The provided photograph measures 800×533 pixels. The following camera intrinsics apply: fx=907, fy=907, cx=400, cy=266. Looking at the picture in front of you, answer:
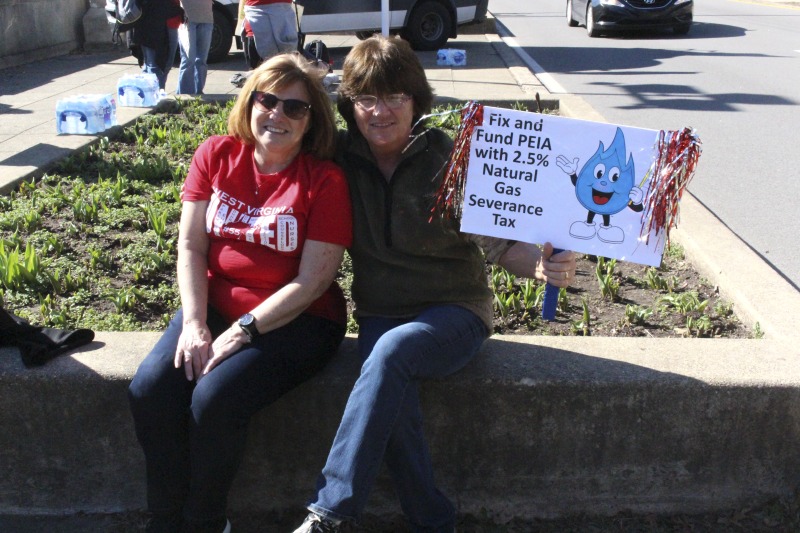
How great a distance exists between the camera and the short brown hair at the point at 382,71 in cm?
280

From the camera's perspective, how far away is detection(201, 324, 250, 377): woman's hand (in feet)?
8.79

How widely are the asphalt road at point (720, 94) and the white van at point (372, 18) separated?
4.32 feet

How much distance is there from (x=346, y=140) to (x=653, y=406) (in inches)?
51.8

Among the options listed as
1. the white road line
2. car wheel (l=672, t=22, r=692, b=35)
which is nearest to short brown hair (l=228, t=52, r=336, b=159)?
the white road line

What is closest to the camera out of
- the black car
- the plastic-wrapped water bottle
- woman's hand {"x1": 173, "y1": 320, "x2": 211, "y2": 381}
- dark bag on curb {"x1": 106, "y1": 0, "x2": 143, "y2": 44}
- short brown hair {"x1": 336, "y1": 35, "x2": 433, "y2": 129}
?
woman's hand {"x1": 173, "y1": 320, "x2": 211, "y2": 381}

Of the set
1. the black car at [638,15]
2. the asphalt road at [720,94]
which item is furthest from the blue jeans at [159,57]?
the black car at [638,15]

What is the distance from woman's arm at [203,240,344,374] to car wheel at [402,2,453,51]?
40.3 ft

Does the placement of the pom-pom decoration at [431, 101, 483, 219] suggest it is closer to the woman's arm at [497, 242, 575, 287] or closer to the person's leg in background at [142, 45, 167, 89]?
the woman's arm at [497, 242, 575, 287]

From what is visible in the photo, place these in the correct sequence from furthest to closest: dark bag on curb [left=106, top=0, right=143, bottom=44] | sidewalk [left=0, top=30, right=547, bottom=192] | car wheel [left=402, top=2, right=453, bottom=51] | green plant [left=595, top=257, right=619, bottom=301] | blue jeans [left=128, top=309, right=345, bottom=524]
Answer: car wheel [left=402, top=2, right=453, bottom=51] < dark bag on curb [left=106, top=0, right=143, bottom=44] < sidewalk [left=0, top=30, right=547, bottom=192] < green plant [left=595, top=257, right=619, bottom=301] < blue jeans [left=128, top=309, right=345, bottom=524]

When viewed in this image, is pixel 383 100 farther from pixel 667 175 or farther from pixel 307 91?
pixel 667 175

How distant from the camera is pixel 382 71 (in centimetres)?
280

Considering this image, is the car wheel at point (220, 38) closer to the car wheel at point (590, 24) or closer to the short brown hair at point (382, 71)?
the car wheel at point (590, 24)

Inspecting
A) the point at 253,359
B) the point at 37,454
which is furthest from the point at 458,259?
the point at 37,454

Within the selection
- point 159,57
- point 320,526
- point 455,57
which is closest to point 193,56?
point 159,57
